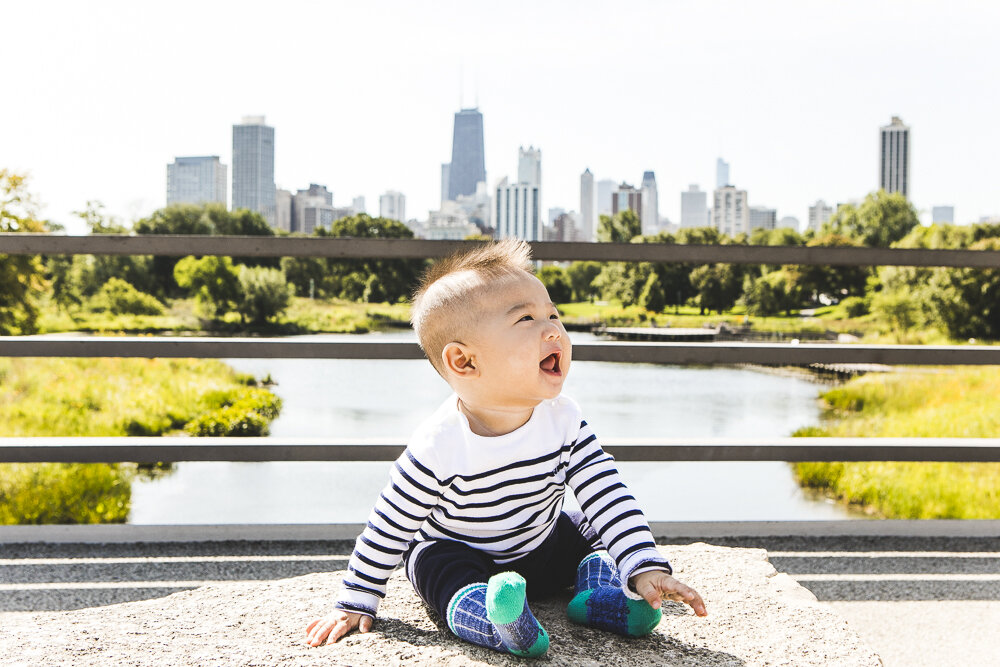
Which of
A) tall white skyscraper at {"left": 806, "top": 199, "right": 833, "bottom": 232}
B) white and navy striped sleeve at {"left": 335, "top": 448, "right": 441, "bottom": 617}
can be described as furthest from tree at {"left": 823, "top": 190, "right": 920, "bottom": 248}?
white and navy striped sleeve at {"left": 335, "top": 448, "right": 441, "bottom": 617}

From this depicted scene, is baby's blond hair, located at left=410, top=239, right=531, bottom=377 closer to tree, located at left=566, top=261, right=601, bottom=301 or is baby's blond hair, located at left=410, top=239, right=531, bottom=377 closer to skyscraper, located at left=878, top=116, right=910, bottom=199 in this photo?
tree, located at left=566, top=261, right=601, bottom=301

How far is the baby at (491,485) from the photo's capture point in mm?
1285

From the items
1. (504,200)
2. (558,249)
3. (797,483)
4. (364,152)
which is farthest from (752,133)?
(558,249)

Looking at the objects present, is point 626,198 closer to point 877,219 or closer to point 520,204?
point 520,204

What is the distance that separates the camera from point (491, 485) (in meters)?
1.32

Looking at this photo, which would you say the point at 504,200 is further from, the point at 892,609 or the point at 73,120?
the point at 892,609

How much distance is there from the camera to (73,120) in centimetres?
3186

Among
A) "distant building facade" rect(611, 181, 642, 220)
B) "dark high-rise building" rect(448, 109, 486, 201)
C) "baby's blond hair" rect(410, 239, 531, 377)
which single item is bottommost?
"baby's blond hair" rect(410, 239, 531, 377)

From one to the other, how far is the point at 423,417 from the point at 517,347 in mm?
14998

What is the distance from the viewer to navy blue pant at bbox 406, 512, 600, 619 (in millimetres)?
1304

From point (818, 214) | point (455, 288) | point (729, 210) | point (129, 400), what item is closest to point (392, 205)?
point (129, 400)

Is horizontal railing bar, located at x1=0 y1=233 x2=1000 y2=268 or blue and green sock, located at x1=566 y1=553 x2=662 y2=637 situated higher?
horizontal railing bar, located at x1=0 y1=233 x2=1000 y2=268

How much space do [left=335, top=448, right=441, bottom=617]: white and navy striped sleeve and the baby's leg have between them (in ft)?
0.21

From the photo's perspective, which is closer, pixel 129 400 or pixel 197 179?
pixel 129 400
